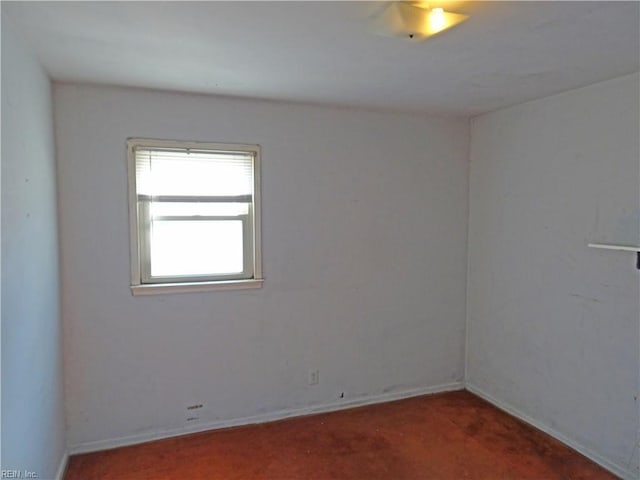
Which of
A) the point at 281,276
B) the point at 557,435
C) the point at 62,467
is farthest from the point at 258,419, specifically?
the point at 557,435

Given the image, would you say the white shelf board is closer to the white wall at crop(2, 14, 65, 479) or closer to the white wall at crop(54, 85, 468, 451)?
the white wall at crop(54, 85, 468, 451)

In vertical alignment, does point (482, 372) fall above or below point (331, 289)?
below

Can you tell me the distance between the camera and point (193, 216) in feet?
9.64

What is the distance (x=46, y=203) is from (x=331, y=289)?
191 centimetres

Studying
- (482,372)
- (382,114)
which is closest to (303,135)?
(382,114)

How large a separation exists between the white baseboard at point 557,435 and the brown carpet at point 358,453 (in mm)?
44

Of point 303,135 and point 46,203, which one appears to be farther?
point 303,135

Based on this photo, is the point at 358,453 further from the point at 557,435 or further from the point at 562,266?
the point at 562,266

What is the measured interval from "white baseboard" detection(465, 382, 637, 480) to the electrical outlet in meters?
1.35

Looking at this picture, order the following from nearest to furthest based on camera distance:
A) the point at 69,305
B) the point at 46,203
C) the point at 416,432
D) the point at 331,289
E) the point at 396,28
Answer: the point at 396,28 → the point at 46,203 → the point at 69,305 → the point at 416,432 → the point at 331,289

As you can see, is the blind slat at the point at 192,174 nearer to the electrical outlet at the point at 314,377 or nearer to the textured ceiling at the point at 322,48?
the textured ceiling at the point at 322,48

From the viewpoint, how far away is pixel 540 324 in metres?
3.04

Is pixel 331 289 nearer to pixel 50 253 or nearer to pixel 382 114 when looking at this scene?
pixel 382 114

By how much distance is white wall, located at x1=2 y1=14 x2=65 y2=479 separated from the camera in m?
1.66
